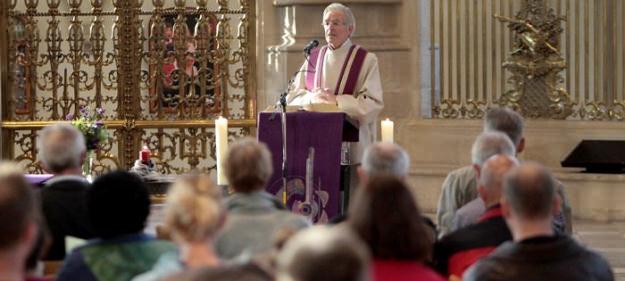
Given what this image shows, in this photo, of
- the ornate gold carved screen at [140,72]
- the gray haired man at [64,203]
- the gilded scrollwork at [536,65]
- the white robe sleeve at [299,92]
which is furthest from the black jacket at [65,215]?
the ornate gold carved screen at [140,72]

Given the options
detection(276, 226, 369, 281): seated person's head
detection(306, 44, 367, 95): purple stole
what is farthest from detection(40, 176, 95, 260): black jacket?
detection(306, 44, 367, 95): purple stole

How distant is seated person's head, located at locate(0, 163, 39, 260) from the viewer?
13.3 feet

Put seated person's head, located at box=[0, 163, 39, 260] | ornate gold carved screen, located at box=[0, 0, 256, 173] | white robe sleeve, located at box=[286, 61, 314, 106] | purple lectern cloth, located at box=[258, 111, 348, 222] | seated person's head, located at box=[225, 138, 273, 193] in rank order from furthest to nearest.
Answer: ornate gold carved screen, located at box=[0, 0, 256, 173] → white robe sleeve, located at box=[286, 61, 314, 106] → purple lectern cloth, located at box=[258, 111, 348, 222] → seated person's head, located at box=[225, 138, 273, 193] → seated person's head, located at box=[0, 163, 39, 260]

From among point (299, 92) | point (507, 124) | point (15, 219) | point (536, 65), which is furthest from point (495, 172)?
point (536, 65)

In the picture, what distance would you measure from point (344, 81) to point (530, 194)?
5.13m

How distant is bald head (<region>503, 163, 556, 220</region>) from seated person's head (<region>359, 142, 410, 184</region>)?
1.00 m

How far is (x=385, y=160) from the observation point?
19.7 feet

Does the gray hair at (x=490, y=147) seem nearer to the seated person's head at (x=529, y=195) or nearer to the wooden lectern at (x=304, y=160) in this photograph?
the seated person's head at (x=529, y=195)

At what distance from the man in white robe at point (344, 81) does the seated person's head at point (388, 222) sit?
514 centimetres

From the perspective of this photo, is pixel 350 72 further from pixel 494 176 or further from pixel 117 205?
pixel 117 205

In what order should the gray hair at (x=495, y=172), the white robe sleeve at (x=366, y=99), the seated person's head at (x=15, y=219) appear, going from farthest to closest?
the white robe sleeve at (x=366, y=99) → the gray hair at (x=495, y=172) → the seated person's head at (x=15, y=219)

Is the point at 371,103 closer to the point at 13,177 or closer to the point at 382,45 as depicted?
the point at 382,45

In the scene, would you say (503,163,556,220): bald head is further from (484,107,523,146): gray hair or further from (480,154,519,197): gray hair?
(484,107,523,146): gray hair

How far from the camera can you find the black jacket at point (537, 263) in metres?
4.98
